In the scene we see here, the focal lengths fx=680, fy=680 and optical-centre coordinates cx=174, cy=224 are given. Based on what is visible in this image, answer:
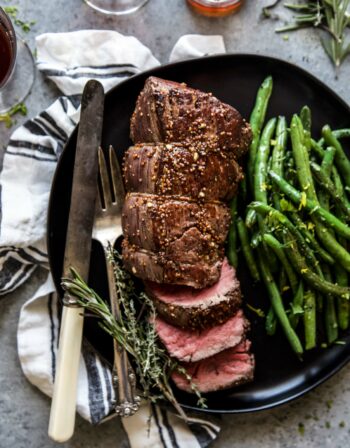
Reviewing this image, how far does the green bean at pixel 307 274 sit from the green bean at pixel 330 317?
65mm

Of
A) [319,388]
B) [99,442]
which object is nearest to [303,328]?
[319,388]

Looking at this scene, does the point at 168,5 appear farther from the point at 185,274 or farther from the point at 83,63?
the point at 185,274

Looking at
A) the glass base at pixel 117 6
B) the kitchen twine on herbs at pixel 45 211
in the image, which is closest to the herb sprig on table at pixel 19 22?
the kitchen twine on herbs at pixel 45 211

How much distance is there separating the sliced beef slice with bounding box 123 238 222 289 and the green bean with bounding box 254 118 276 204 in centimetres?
40

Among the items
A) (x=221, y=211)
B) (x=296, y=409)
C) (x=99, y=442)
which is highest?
(x=221, y=211)

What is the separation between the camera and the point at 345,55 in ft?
11.6

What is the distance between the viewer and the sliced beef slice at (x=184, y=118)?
3.02 metres

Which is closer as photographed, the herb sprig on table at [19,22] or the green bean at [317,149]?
the green bean at [317,149]

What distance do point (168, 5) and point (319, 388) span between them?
2.14 meters

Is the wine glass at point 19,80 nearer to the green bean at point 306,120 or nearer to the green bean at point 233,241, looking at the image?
the green bean at point 233,241

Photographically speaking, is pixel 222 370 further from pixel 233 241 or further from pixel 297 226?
→ pixel 297 226

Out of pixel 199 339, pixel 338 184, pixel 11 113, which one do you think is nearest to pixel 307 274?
pixel 338 184

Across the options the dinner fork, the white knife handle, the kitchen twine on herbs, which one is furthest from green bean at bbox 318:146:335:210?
the white knife handle

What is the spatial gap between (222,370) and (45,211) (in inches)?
46.1
